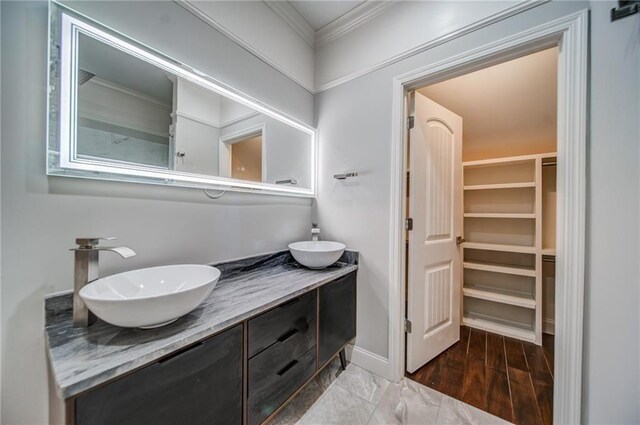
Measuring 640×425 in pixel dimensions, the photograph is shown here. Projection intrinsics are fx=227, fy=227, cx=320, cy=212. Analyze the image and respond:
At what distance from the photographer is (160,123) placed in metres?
1.15

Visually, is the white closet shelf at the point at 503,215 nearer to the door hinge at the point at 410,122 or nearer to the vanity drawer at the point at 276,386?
the door hinge at the point at 410,122

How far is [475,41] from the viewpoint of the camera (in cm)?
132

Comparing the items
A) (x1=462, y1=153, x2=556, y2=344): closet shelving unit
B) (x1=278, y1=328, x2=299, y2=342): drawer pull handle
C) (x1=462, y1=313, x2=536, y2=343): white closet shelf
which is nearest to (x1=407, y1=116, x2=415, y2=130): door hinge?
(x1=462, y1=153, x2=556, y2=344): closet shelving unit

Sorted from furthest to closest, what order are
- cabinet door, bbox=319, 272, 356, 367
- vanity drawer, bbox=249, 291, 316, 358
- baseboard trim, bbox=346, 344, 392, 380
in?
baseboard trim, bbox=346, 344, 392, 380 < cabinet door, bbox=319, 272, 356, 367 < vanity drawer, bbox=249, 291, 316, 358

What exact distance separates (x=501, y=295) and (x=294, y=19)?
10.0 feet

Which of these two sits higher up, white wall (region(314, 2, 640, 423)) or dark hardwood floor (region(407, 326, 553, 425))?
white wall (region(314, 2, 640, 423))

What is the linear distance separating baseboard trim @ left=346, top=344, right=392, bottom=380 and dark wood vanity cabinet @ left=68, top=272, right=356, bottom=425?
0.36m

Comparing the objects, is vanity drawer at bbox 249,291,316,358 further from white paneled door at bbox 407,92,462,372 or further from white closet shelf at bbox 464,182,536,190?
white closet shelf at bbox 464,182,536,190

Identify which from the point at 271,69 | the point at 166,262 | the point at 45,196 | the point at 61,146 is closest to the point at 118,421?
the point at 166,262

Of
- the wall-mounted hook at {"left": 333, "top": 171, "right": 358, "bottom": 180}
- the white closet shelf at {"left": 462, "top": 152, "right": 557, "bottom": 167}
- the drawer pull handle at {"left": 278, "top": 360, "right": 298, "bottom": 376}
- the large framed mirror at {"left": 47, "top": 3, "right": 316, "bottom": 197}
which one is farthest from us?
the white closet shelf at {"left": 462, "top": 152, "right": 557, "bottom": 167}

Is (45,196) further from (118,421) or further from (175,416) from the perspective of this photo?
(175,416)

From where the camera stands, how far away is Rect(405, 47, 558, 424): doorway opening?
163 cm

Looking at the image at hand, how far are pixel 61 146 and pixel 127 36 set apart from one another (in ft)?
1.89

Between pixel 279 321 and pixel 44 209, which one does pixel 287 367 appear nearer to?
pixel 279 321
